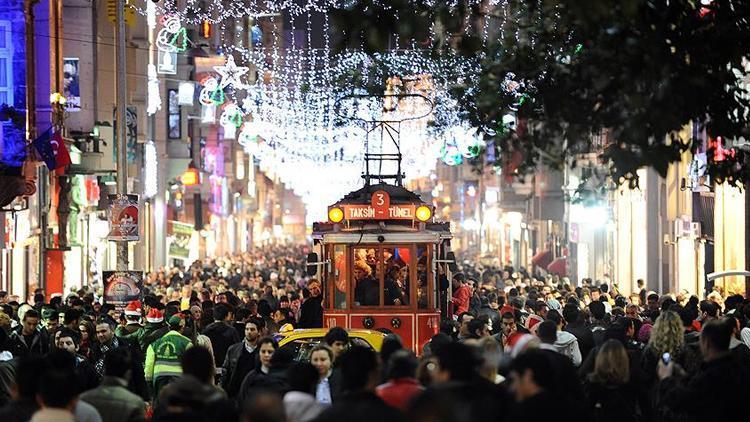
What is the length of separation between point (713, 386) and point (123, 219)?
18.2 meters

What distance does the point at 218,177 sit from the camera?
8962cm

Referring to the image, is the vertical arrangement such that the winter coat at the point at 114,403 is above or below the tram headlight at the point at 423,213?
below

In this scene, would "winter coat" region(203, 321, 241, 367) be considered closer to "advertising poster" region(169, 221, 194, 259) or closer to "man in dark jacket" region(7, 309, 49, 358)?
"man in dark jacket" region(7, 309, 49, 358)

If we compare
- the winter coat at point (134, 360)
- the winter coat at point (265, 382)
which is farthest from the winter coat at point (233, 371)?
the winter coat at point (265, 382)

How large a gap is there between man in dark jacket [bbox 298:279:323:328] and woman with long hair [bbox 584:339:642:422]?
Answer: 12.8 meters

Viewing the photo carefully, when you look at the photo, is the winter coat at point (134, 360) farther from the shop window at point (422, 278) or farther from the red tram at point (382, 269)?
the shop window at point (422, 278)

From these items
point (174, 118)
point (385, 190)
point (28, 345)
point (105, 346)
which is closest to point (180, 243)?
point (174, 118)

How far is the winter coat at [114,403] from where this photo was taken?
433 inches

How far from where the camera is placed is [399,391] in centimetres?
1036

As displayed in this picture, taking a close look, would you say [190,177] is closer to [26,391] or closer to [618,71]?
[618,71]

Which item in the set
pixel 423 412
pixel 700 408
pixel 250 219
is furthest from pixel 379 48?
pixel 250 219

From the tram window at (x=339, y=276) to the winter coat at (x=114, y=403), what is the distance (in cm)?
1290

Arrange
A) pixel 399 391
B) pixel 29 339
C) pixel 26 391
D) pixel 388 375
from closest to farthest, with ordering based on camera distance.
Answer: pixel 399 391 → pixel 26 391 → pixel 388 375 → pixel 29 339

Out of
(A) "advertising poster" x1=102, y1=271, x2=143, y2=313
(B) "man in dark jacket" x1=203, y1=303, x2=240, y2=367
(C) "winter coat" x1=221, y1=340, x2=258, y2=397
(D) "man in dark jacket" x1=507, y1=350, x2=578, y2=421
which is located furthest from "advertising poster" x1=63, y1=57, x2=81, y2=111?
(D) "man in dark jacket" x1=507, y1=350, x2=578, y2=421
